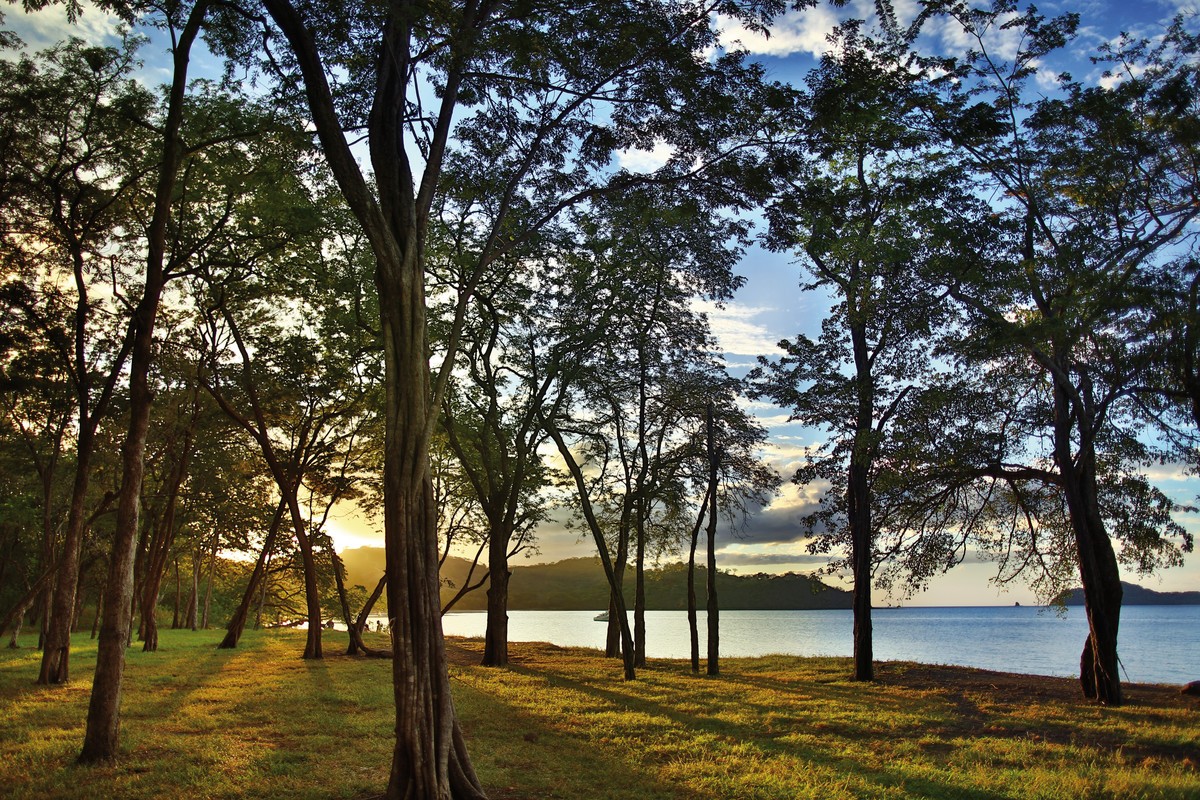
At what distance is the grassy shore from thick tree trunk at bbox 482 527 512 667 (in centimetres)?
256

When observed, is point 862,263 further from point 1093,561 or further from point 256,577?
point 256,577

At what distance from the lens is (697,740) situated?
977 cm

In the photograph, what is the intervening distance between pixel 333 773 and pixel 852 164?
16565 mm

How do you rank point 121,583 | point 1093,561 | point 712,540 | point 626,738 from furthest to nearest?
point 712,540 < point 1093,561 < point 626,738 < point 121,583

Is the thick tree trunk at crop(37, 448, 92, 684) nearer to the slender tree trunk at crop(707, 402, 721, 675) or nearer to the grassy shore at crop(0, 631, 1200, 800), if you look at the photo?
the grassy shore at crop(0, 631, 1200, 800)

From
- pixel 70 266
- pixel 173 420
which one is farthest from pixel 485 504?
pixel 70 266

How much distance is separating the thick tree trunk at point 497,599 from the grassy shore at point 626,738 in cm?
256

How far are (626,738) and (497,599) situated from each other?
11.1 meters

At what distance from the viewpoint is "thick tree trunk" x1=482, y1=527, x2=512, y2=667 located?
20.1m

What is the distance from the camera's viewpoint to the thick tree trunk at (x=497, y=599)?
20.1 metres

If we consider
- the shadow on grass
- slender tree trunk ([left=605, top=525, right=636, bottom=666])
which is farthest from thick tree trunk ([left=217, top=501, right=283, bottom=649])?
slender tree trunk ([left=605, top=525, right=636, bottom=666])

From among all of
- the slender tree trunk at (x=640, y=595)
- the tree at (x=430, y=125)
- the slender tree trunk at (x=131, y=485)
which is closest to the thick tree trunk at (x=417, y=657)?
the tree at (x=430, y=125)

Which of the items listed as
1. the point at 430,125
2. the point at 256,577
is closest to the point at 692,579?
the point at 256,577

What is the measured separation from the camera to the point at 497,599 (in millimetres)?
20484
